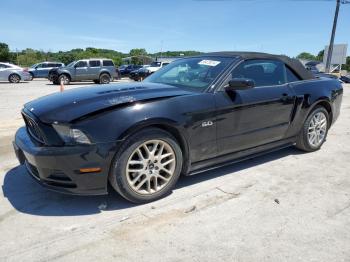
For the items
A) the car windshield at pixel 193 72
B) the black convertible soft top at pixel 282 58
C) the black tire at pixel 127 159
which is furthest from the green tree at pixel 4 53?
the black tire at pixel 127 159

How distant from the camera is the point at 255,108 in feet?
13.1

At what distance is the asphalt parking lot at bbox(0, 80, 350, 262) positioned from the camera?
251 centimetres

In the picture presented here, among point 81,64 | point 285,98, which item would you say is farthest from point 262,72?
point 81,64

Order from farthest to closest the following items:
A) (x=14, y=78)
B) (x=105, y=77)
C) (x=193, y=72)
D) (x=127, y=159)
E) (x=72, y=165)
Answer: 1. (x=105, y=77)
2. (x=14, y=78)
3. (x=193, y=72)
4. (x=127, y=159)
5. (x=72, y=165)

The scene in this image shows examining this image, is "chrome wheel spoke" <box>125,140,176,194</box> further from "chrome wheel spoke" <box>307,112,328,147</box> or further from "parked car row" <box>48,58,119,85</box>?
"parked car row" <box>48,58,119,85</box>

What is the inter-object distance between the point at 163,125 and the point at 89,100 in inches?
29.1

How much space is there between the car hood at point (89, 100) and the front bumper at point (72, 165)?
28 centimetres

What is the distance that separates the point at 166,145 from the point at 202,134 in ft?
1.43

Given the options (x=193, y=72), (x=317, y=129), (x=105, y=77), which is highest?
(x=193, y=72)

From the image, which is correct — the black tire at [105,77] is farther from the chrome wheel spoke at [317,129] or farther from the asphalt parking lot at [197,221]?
the chrome wheel spoke at [317,129]

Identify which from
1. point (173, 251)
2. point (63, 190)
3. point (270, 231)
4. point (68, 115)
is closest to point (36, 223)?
point (63, 190)

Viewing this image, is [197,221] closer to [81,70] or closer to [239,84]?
[239,84]

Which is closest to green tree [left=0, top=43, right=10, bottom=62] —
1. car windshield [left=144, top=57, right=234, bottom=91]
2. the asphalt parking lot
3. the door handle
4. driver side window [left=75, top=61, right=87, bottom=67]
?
driver side window [left=75, top=61, right=87, bottom=67]

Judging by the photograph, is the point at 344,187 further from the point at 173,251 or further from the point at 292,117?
the point at 173,251
